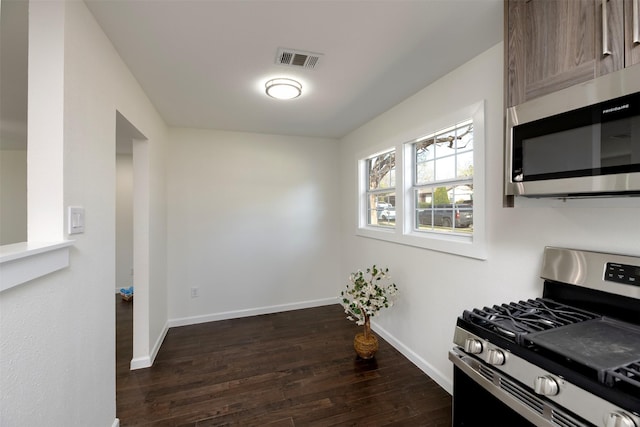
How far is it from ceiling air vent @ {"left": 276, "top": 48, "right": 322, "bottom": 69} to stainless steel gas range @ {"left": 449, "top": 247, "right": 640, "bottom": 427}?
182 cm

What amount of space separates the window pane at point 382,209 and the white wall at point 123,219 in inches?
159

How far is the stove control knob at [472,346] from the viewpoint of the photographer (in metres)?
1.15

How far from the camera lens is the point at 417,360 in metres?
2.44

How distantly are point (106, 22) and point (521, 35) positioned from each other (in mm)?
2154

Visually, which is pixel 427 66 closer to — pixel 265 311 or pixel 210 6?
pixel 210 6

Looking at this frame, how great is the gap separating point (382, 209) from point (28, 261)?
2991 mm

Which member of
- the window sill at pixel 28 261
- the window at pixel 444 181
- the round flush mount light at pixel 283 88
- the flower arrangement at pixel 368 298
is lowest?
the flower arrangement at pixel 368 298

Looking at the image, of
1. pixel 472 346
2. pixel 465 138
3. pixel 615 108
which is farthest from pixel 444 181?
pixel 472 346

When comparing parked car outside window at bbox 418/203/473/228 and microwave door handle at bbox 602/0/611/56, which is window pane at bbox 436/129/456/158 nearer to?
parked car outside window at bbox 418/203/473/228

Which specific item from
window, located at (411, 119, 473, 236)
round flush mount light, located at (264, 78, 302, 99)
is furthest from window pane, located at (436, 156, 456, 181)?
round flush mount light, located at (264, 78, 302, 99)

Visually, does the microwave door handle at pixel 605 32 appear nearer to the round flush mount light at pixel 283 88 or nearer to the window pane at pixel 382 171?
the round flush mount light at pixel 283 88

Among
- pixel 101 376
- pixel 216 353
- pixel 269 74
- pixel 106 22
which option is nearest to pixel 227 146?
pixel 269 74

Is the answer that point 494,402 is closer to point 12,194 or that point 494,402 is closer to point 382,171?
point 382,171

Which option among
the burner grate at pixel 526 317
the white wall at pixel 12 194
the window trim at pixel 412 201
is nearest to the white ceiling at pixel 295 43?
the window trim at pixel 412 201
